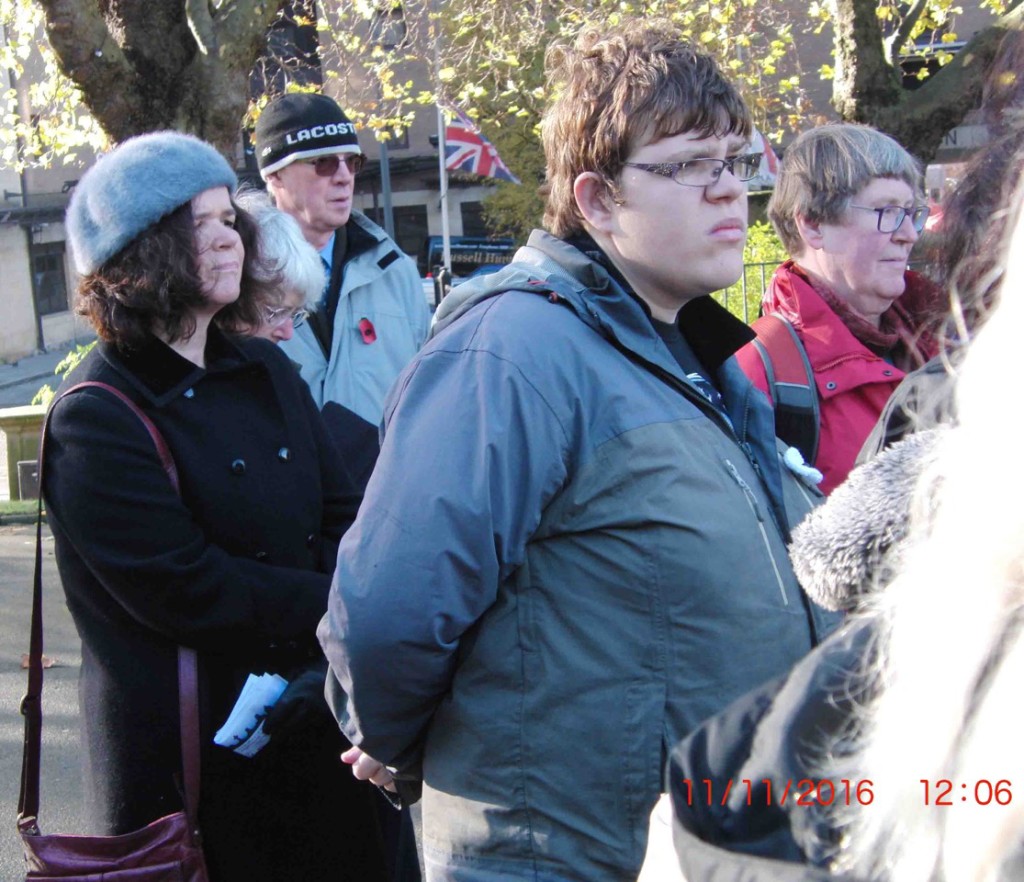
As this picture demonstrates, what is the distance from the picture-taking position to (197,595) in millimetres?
2387

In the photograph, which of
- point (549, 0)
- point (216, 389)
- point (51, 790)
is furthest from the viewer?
point (549, 0)

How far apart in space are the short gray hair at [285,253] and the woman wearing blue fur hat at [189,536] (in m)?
0.23

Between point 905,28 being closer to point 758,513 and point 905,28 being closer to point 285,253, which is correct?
point 285,253

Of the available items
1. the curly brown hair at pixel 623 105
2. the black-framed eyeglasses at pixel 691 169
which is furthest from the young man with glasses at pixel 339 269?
the black-framed eyeglasses at pixel 691 169

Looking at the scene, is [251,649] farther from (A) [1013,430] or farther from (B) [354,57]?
(B) [354,57]

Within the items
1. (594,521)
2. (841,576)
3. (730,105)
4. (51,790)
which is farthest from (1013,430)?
(51,790)

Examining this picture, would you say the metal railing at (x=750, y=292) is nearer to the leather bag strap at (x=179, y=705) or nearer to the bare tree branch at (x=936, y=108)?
the bare tree branch at (x=936, y=108)

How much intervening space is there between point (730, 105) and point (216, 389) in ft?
4.04

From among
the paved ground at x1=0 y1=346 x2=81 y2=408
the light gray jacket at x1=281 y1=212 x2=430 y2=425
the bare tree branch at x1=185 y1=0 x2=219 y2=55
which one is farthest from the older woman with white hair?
the paved ground at x1=0 y1=346 x2=81 y2=408

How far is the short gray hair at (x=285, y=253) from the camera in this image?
298cm

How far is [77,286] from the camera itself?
2.63 meters

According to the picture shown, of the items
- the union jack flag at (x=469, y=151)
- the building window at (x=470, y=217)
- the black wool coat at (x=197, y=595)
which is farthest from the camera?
the building window at (x=470, y=217)
